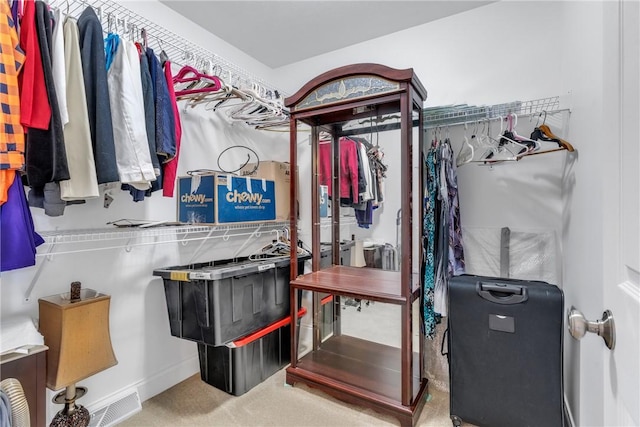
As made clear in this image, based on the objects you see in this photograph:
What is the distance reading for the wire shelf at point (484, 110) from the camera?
1.84m

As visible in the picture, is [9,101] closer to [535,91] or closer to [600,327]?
[600,327]

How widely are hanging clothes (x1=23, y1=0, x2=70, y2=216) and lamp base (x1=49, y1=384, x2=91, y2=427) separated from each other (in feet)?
3.35

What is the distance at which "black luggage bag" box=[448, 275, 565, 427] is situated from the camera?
1423 millimetres

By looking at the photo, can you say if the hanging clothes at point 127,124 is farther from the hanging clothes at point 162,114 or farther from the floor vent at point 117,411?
the floor vent at point 117,411

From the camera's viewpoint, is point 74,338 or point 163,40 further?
point 163,40

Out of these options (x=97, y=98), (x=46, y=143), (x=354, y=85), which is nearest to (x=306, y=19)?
(x=354, y=85)

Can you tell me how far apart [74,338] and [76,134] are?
35.8 inches

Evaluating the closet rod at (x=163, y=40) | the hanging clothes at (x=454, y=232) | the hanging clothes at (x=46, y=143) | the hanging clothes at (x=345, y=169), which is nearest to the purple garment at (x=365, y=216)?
the hanging clothes at (x=345, y=169)

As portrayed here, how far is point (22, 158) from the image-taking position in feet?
3.40

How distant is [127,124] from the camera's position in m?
1.34

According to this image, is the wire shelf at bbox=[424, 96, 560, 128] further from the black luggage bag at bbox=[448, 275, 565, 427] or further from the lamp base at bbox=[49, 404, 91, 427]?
the lamp base at bbox=[49, 404, 91, 427]

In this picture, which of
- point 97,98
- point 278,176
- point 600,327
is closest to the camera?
point 600,327

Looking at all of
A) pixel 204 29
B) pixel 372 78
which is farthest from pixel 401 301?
pixel 204 29

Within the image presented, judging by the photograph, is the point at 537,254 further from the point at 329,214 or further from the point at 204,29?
the point at 204,29
